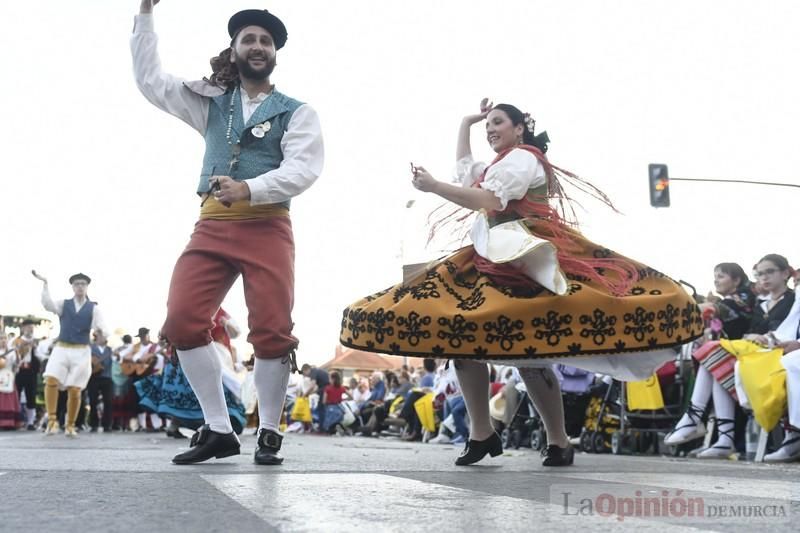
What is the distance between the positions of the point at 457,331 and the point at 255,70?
152cm

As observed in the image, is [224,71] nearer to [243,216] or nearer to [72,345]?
[243,216]

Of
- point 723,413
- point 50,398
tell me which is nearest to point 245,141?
point 723,413

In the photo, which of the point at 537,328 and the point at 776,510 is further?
the point at 537,328

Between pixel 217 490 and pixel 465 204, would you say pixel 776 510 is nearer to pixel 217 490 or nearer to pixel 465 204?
pixel 217 490

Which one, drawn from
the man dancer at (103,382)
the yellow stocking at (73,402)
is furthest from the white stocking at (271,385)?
the man dancer at (103,382)

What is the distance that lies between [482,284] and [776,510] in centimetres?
216

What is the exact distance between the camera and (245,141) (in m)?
4.43

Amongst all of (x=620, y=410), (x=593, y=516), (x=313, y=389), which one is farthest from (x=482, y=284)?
(x=313, y=389)

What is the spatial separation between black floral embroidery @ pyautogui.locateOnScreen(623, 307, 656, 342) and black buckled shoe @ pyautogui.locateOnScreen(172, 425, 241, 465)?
175 cm

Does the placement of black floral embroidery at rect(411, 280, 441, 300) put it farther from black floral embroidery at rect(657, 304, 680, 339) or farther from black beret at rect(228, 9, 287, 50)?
black beret at rect(228, 9, 287, 50)

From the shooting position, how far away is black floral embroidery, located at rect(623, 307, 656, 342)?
4188 mm

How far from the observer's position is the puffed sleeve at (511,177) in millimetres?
4504

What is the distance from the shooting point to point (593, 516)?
216cm

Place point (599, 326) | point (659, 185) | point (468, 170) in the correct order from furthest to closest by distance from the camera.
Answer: point (659, 185) < point (468, 170) < point (599, 326)
